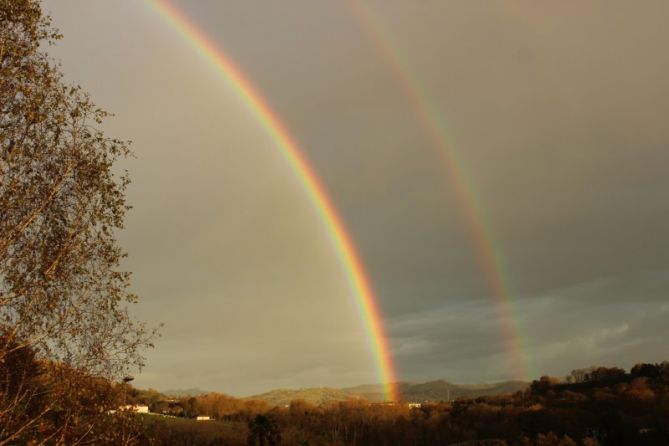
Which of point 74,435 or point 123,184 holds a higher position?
point 123,184

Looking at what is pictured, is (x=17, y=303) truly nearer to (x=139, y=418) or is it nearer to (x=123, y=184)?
(x=123, y=184)

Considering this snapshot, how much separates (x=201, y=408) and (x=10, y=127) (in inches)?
7515

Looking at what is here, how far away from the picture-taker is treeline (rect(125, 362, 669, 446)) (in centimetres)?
10438

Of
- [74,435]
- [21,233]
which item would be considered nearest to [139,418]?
[74,435]

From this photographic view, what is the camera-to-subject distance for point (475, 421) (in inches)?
6122

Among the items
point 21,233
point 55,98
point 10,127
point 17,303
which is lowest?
point 17,303

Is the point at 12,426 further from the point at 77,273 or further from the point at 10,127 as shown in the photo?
the point at 10,127

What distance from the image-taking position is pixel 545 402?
153625 mm

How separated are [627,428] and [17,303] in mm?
113503

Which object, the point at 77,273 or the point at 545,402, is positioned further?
the point at 545,402

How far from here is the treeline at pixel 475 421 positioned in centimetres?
10438

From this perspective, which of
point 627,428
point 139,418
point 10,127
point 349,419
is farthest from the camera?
point 349,419

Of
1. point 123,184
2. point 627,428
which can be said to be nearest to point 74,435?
point 123,184

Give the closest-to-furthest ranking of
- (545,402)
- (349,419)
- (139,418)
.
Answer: (139,418)
(545,402)
(349,419)
